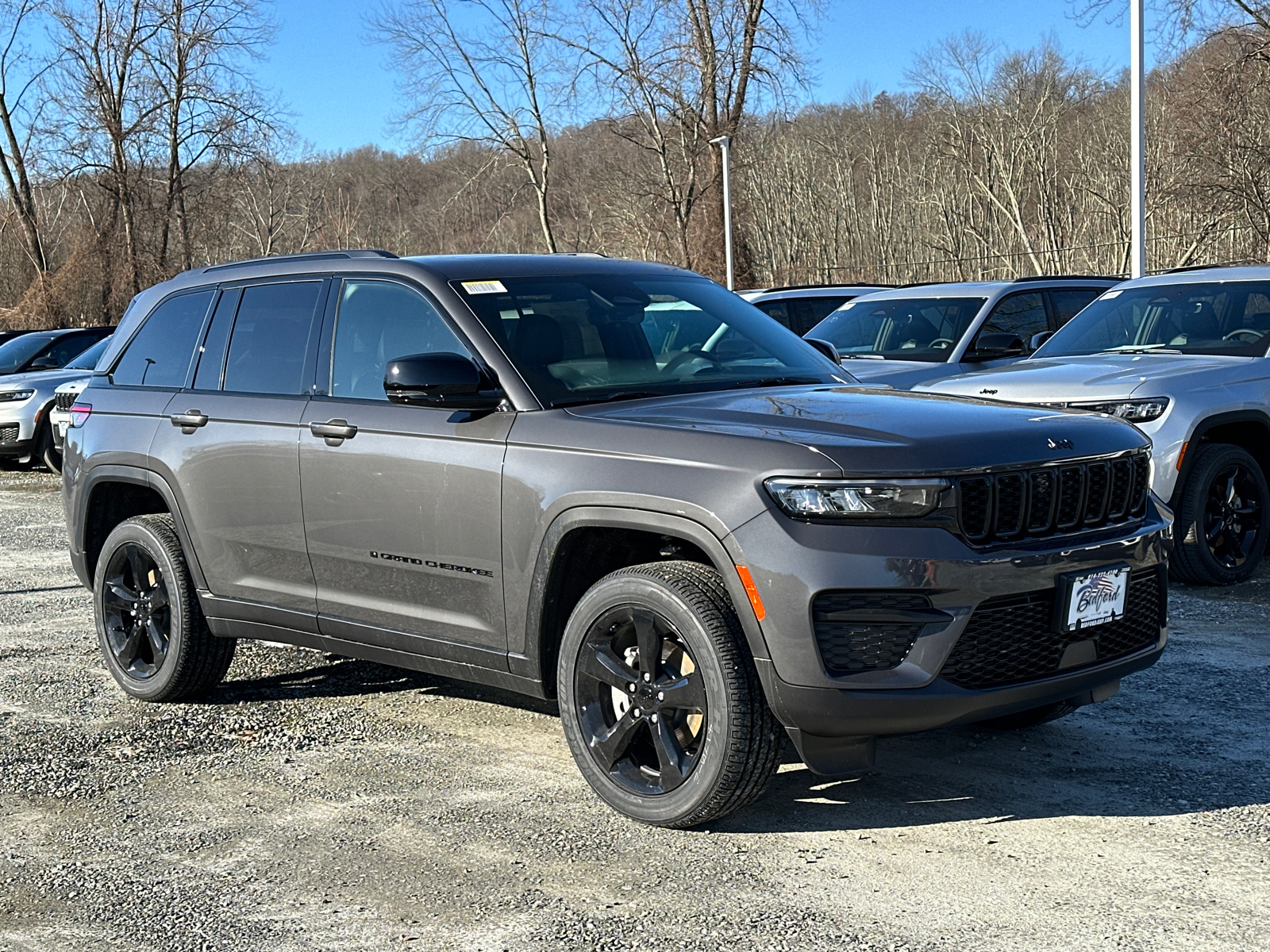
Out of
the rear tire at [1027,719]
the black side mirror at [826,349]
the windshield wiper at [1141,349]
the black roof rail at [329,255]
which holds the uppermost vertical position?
the black roof rail at [329,255]

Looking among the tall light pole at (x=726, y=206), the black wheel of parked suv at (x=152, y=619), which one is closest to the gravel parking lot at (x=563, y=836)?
the black wheel of parked suv at (x=152, y=619)

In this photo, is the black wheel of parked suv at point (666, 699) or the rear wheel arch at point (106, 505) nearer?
the black wheel of parked suv at point (666, 699)

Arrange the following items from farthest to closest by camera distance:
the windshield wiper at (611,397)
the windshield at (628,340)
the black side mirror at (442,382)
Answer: the windshield at (628,340), the windshield wiper at (611,397), the black side mirror at (442,382)

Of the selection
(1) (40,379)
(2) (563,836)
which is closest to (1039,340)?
(2) (563,836)

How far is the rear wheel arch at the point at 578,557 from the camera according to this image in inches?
175

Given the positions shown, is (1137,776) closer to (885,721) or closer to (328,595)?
(885,721)

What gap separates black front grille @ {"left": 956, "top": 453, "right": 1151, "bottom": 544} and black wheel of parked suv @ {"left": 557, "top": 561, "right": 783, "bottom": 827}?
30.5 inches

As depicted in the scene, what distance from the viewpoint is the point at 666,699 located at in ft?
14.3

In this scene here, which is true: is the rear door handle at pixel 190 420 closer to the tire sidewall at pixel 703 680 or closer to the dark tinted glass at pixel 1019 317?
the tire sidewall at pixel 703 680

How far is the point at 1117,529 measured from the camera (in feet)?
14.8

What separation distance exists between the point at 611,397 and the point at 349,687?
236 cm

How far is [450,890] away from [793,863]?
0.99 metres

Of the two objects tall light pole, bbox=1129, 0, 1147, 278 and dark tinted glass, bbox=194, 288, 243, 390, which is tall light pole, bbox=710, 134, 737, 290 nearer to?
tall light pole, bbox=1129, 0, 1147, 278

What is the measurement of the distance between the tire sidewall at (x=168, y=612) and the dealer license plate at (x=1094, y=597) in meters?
3.70
